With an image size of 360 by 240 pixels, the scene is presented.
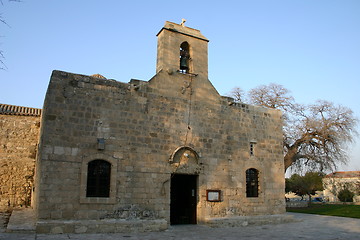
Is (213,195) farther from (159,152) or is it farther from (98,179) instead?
(98,179)

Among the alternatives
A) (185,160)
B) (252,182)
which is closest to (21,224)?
(185,160)

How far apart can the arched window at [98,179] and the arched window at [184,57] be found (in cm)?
545

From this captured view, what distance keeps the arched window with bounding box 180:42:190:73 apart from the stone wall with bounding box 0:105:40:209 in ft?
27.9

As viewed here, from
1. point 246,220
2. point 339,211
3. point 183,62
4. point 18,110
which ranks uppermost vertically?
point 183,62

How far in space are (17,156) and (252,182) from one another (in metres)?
11.7

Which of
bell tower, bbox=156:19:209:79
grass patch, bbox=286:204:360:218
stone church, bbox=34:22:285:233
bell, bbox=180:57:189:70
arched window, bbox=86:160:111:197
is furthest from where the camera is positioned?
grass patch, bbox=286:204:360:218

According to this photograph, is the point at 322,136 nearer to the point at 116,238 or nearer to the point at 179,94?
the point at 179,94

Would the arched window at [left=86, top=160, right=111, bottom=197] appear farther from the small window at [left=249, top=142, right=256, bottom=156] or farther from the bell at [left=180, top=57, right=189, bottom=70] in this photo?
the small window at [left=249, top=142, right=256, bottom=156]

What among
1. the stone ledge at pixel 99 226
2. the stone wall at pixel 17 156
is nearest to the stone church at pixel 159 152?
the stone ledge at pixel 99 226

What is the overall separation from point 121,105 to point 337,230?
929cm

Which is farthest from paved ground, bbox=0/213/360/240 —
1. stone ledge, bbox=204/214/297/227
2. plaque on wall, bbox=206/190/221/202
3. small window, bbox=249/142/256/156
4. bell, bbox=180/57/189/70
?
bell, bbox=180/57/189/70

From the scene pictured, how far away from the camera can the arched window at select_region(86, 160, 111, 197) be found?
10552 millimetres

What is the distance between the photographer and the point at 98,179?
10.7 m

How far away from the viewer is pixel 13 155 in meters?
15.6
